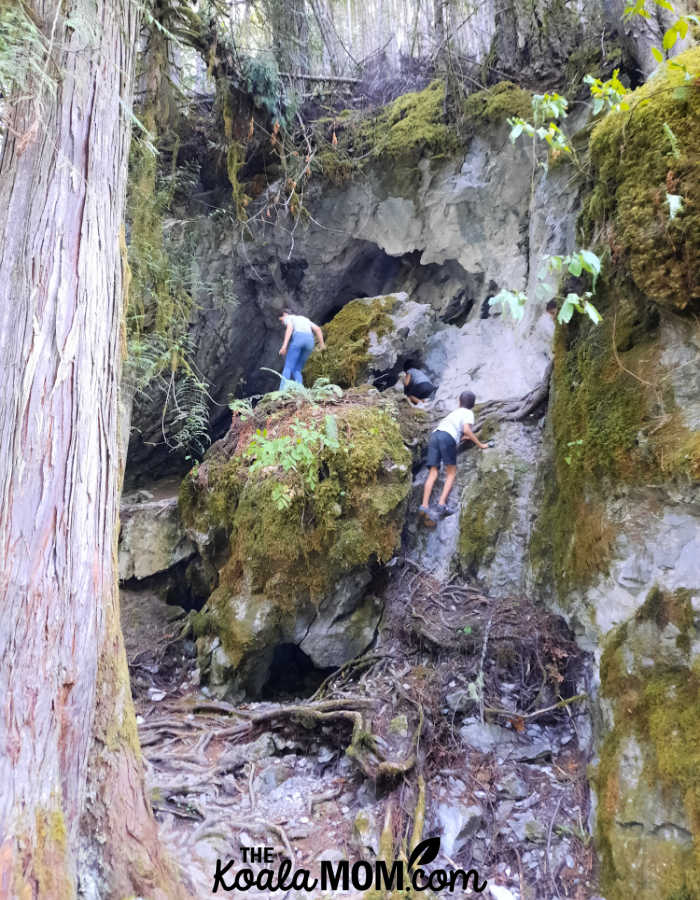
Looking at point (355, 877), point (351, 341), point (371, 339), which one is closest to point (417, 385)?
point (371, 339)

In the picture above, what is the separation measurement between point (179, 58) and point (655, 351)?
9404 mm

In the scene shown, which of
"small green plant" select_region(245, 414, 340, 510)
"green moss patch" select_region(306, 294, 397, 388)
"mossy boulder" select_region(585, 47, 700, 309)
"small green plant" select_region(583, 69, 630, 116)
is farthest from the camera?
"green moss patch" select_region(306, 294, 397, 388)

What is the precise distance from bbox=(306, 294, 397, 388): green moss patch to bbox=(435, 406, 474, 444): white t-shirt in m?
1.93

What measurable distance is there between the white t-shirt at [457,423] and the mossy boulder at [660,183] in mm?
2652

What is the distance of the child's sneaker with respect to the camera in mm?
5648

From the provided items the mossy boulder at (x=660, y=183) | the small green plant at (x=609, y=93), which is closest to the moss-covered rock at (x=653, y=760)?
the mossy boulder at (x=660, y=183)

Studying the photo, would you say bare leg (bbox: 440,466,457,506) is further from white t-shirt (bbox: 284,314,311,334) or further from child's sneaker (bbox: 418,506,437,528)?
white t-shirt (bbox: 284,314,311,334)

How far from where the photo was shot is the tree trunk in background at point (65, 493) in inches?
77.6

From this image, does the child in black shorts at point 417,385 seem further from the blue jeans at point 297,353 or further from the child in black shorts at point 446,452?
the child in black shorts at point 446,452

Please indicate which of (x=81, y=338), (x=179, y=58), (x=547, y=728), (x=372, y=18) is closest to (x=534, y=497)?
(x=547, y=728)

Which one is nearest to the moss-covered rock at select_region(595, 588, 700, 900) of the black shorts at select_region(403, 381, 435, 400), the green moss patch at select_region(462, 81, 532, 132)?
the black shorts at select_region(403, 381, 435, 400)

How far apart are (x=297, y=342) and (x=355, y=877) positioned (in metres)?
5.80

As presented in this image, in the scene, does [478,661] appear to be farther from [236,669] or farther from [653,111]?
[653,111]

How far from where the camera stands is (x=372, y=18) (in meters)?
8.80
